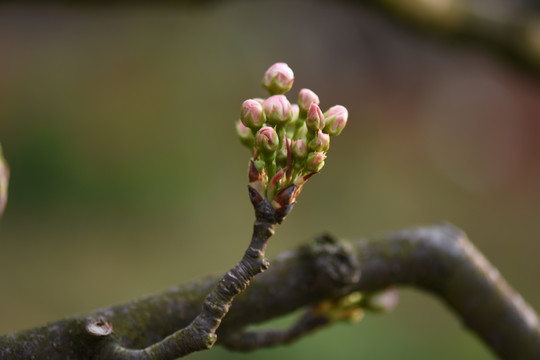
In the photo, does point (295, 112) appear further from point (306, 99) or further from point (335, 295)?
point (335, 295)

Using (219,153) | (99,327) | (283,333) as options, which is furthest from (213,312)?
(219,153)

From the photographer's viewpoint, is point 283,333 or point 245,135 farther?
point 283,333

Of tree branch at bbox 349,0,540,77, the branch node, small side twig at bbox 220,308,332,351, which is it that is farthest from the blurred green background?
the branch node

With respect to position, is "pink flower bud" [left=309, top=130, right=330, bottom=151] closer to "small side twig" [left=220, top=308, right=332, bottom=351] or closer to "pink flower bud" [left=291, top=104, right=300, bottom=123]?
"pink flower bud" [left=291, top=104, right=300, bottom=123]

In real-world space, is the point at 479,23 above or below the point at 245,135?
above

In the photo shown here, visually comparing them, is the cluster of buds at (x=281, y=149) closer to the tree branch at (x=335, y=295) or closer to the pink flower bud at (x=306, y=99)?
the pink flower bud at (x=306, y=99)

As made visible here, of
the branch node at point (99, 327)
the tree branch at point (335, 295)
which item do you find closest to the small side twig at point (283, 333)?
the tree branch at point (335, 295)
